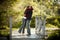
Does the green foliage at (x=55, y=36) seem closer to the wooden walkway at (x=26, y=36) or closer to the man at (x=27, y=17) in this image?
the wooden walkway at (x=26, y=36)

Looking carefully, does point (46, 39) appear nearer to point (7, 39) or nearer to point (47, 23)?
point (47, 23)

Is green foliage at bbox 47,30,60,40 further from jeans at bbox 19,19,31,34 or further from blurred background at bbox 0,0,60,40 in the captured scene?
jeans at bbox 19,19,31,34

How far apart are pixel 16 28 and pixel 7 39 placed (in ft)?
0.51

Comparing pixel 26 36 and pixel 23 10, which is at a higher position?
pixel 23 10

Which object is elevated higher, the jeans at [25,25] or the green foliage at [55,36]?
the jeans at [25,25]

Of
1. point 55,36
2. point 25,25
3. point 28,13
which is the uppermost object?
point 28,13

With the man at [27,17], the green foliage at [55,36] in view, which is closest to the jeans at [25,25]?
the man at [27,17]

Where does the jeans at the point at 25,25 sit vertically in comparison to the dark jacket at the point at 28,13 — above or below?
below

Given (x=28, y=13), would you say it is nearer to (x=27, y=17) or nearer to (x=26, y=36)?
(x=27, y=17)

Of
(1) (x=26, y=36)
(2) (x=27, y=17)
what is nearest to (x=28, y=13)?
(2) (x=27, y=17)

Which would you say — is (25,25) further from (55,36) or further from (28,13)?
(55,36)

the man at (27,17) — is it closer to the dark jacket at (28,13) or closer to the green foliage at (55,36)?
the dark jacket at (28,13)

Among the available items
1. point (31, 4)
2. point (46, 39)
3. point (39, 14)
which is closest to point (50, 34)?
point (46, 39)

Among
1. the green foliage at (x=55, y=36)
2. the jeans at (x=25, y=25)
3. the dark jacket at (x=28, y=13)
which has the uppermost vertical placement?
the dark jacket at (x=28, y=13)
